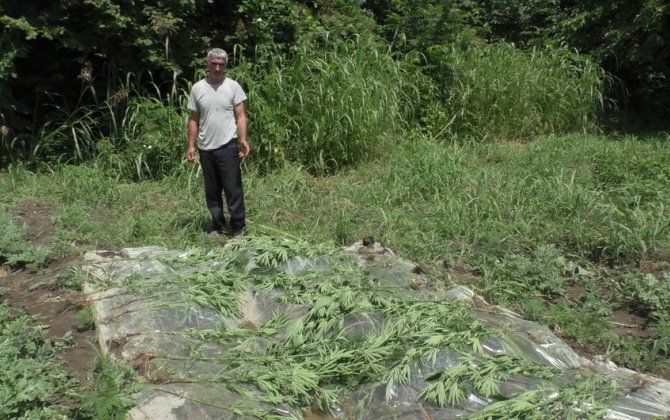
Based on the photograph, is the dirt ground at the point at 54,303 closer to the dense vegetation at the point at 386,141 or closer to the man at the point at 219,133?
the dense vegetation at the point at 386,141

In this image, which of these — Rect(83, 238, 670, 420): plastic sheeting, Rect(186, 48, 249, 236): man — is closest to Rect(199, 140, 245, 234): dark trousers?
Rect(186, 48, 249, 236): man

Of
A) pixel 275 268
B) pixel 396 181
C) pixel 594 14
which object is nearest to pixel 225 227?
pixel 275 268

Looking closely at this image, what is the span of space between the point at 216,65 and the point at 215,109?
38 centimetres

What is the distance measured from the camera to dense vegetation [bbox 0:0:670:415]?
5.96 meters

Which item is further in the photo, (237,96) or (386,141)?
(386,141)

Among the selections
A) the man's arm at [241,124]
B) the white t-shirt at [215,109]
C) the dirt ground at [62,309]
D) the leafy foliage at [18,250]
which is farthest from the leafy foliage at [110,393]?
the man's arm at [241,124]

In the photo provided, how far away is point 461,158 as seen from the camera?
28.0ft

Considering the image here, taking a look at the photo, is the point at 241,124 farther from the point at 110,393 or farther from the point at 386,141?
the point at 110,393

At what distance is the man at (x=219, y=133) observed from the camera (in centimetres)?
622

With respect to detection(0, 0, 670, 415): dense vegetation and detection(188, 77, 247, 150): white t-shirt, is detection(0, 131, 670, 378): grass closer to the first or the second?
detection(0, 0, 670, 415): dense vegetation

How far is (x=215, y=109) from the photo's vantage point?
6.22 metres

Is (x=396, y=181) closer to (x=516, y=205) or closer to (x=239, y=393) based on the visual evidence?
(x=516, y=205)

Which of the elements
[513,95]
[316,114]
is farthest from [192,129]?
[513,95]

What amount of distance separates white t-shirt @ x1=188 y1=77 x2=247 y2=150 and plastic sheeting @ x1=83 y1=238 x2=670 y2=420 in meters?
1.10
